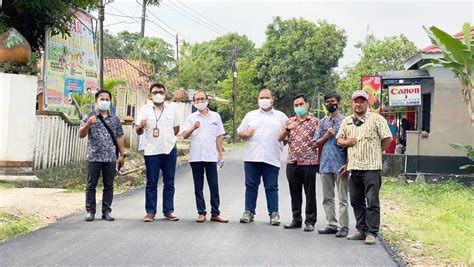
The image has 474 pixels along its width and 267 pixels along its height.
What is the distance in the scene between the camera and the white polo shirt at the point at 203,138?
8.80 metres

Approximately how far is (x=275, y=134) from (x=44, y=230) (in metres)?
3.15

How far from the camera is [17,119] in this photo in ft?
41.7

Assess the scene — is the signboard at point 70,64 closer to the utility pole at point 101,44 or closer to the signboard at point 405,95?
the utility pole at point 101,44

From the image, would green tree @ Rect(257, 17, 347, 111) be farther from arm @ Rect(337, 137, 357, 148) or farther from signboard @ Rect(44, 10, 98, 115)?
arm @ Rect(337, 137, 357, 148)

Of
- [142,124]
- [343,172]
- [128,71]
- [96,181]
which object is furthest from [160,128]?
[128,71]

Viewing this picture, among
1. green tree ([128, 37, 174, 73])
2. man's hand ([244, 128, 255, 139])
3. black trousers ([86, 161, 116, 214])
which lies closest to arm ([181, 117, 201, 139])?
man's hand ([244, 128, 255, 139])

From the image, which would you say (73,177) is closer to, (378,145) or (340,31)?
(378,145)

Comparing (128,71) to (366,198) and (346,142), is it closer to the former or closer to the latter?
(346,142)

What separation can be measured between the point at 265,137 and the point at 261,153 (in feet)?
0.71

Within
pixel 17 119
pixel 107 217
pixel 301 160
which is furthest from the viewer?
pixel 17 119

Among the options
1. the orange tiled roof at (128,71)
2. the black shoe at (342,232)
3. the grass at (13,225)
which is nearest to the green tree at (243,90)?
the orange tiled roof at (128,71)

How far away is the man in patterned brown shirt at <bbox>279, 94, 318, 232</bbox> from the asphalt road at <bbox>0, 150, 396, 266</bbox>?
0.30m

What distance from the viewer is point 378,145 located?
7.54m

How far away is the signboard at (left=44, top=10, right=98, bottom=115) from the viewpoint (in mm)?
15438
